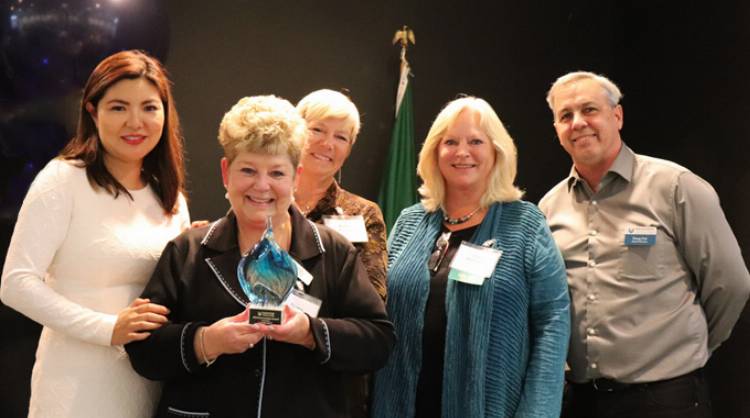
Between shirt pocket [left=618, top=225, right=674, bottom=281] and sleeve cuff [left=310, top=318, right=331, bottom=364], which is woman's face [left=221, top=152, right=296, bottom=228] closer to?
sleeve cuff [left=310, top=318, right=331, bottom=364]

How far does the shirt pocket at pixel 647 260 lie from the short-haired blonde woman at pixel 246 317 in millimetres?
1198

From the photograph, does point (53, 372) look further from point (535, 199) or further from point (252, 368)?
point (535, 199)

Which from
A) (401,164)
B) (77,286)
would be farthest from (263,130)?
(401,164)

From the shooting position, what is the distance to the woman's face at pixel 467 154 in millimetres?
2652

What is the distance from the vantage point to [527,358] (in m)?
2.48

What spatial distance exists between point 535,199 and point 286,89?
1.91 meters

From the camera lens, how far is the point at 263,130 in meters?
1.99

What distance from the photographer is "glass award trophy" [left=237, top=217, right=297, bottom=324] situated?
1930 mm

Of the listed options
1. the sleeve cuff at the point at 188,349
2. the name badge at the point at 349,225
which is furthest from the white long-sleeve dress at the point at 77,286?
the name badge at the point at 349,225

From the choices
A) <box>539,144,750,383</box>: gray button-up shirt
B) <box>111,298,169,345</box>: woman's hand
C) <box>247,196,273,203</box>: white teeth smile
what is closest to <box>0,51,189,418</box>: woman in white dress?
<box>111,298,169,345</box>: woman's hand

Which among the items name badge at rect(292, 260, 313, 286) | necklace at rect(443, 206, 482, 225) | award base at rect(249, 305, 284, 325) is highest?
necklace at rect(443, 206, 482, 225)

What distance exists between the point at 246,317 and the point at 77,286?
66 cm

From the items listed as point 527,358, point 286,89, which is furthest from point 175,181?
point 286,89

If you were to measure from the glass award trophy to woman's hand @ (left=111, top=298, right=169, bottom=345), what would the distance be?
0.82 ft
